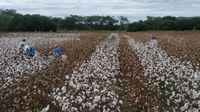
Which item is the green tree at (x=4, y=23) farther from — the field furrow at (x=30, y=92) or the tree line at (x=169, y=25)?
the field furrow at (x=30, y=92)

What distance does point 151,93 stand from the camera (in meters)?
10.9

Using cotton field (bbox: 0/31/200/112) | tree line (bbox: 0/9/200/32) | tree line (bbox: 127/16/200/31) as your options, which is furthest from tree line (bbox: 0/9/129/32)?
cotton field (bbox: 0/31/200/112)

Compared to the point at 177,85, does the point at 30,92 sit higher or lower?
lower

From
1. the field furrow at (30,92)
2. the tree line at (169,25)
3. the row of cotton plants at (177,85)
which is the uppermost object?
the row of cotton plants at (177,85)

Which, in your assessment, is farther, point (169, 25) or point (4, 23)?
point (169, 25)

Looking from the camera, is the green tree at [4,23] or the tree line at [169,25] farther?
the tree line at [169,25]

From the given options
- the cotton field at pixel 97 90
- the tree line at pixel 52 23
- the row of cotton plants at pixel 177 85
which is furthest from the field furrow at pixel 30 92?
the tree line at pixel 52 23

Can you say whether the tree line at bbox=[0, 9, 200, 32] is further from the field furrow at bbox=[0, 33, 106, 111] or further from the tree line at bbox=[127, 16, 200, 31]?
the field furrow at bbox=[0, 33, 106, 111]

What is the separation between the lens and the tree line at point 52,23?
268ft

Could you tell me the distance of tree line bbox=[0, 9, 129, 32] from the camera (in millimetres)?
81656

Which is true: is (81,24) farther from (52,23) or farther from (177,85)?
(177,85)

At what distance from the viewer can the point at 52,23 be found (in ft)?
275

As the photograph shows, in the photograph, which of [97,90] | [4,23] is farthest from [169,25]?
[97,90]

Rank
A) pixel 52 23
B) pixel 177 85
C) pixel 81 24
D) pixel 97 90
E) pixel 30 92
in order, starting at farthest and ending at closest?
pixel 81 24
pixel 52 23
pixel 30 92
pixel 177 85
pixel 97 90
